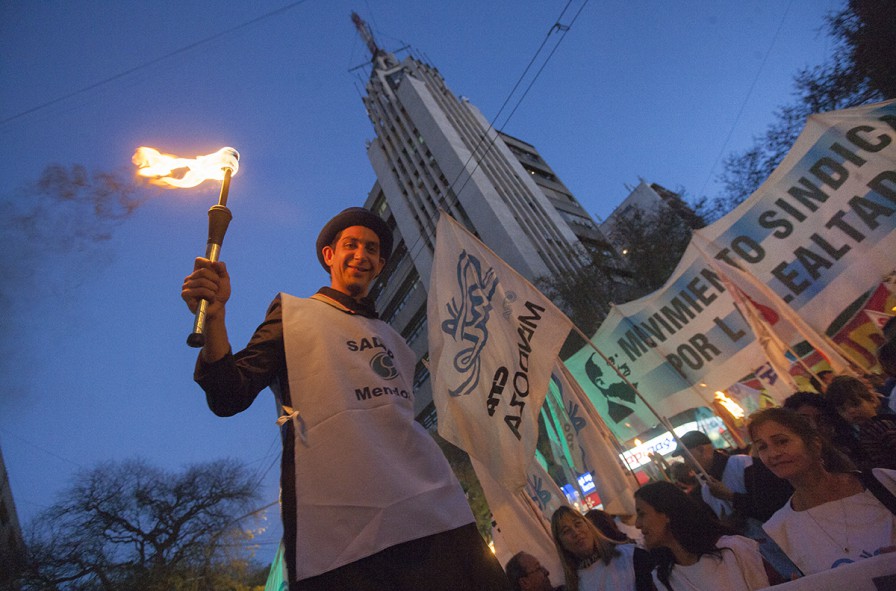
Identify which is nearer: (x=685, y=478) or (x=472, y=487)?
(x=685, y=478)

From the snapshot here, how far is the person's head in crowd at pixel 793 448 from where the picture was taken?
2311 millimetres

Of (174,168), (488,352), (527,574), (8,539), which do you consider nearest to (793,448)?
(488,352)

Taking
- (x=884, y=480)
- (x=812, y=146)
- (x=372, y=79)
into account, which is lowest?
(x=884, y=480)

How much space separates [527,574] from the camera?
367 cm

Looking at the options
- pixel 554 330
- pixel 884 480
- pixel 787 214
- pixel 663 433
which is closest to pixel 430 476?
pixel 884 480

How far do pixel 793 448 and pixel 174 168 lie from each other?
10.6 ft

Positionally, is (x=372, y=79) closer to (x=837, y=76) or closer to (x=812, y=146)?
(x=837, y=76)

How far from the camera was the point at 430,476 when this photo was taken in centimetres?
126

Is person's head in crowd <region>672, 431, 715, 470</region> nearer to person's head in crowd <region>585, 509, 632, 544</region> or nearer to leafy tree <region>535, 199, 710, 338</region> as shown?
person's head in crowd <region>585, 509, 632, 544</region>

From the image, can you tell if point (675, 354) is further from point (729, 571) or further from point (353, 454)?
point (353, 454)

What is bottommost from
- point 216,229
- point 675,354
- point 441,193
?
point 216,229

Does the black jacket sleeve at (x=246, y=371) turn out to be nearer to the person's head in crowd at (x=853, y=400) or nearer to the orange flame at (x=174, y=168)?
the orange flame at (x=174, y=168)

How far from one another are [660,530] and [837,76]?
15.1 metres

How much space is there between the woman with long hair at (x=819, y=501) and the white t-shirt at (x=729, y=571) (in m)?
0.17
